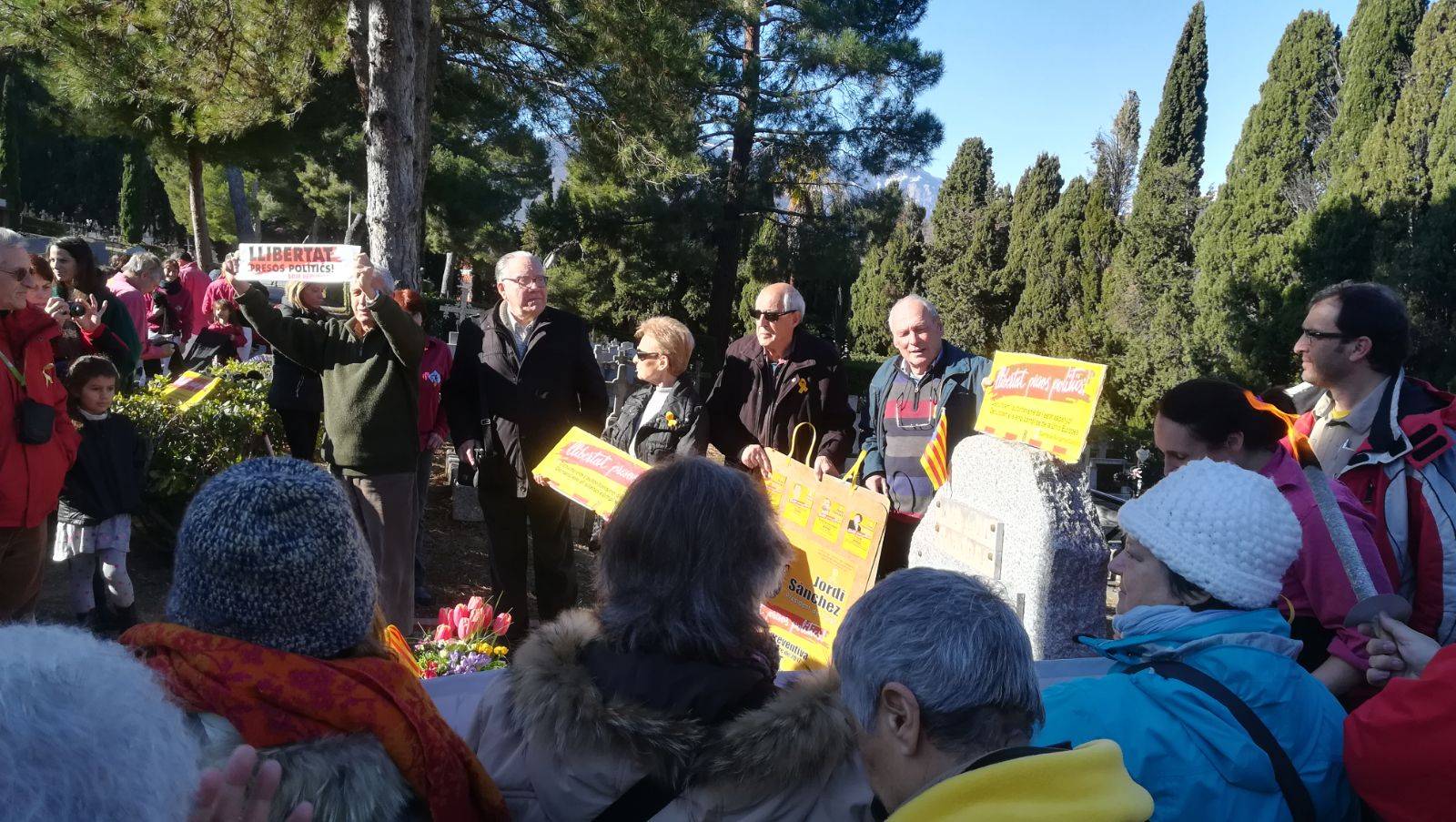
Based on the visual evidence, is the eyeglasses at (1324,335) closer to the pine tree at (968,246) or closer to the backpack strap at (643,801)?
the backpack strap at (643,801)

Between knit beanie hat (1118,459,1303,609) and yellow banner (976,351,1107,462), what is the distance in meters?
1.22

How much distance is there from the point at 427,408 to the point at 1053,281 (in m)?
16.2

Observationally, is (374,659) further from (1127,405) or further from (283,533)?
(1127,405)

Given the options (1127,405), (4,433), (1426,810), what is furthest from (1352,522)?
(1127,405)

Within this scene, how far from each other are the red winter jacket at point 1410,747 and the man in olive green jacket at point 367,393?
3.64 m

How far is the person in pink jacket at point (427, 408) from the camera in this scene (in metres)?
5.25

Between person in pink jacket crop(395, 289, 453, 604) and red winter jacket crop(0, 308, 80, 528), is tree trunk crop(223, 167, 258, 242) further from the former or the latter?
red winter jacket crop(0, 308, 80, 528)

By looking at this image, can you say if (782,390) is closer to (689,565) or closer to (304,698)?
(689,565)

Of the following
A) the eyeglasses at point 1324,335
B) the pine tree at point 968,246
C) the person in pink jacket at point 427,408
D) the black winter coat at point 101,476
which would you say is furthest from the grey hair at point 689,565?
the pine tree at point 968,246

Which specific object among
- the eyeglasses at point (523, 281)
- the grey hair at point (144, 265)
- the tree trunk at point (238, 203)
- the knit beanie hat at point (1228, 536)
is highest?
the tree trunk at point (238, 203)

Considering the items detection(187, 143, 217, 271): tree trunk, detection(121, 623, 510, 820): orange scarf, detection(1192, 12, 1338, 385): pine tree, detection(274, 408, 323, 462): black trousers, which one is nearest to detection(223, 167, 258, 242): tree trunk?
detection(187, 143, 217, 271): tree trunk

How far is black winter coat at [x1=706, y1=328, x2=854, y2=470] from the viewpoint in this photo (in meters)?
4.62

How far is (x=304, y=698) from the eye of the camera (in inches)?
53.4

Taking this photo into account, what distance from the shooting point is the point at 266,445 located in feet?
21.5
